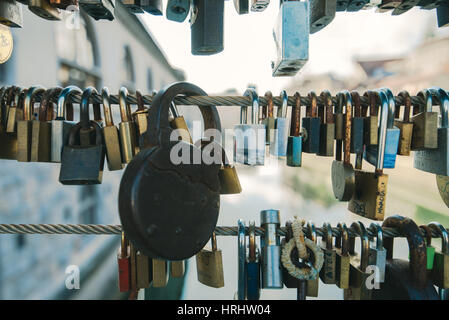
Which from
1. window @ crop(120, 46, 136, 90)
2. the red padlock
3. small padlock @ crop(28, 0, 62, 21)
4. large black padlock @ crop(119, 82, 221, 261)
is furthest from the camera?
window @ crop(120, 46, 136, 90)

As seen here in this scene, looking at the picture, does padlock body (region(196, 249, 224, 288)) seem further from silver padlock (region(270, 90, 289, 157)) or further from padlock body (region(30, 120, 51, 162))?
padlock body (region(30, 120, 51, 162))

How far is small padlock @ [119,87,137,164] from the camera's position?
22.1 inches

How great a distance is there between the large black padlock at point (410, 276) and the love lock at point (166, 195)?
1.57 ft

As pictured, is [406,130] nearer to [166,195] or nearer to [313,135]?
[313,135]

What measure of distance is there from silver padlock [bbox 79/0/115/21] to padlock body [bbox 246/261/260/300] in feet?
2.13

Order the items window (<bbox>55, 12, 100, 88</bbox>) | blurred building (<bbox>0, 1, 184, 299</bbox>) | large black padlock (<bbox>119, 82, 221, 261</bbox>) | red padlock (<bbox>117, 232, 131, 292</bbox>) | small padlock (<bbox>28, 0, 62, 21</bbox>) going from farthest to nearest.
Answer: window (<bbox>55, 12, 100, 88</bbox>) < blurred building (<bbox>0, 1, 184, 299</bbox>) < red padlock (<bbox>117, 232, 131, 292</bbox>) < small padlock (<bbox>28, 0, 62, 21</bbox>) < large black padlock (<bbox>119, 82, 221, 261</bbox>)

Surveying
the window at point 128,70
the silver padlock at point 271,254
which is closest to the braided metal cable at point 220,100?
the silver padlock at point 271,254

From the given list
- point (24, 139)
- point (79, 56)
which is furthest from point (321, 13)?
point (79, 56)

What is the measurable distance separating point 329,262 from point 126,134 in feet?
1.86

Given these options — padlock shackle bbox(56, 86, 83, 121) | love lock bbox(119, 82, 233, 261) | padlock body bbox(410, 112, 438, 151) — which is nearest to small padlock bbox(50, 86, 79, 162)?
padlock shackle bbox(56, 86, 83, 121)

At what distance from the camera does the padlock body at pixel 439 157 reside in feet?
1.95

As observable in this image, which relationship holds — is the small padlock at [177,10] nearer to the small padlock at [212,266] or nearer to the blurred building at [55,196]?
the blurred building at [55,196]
